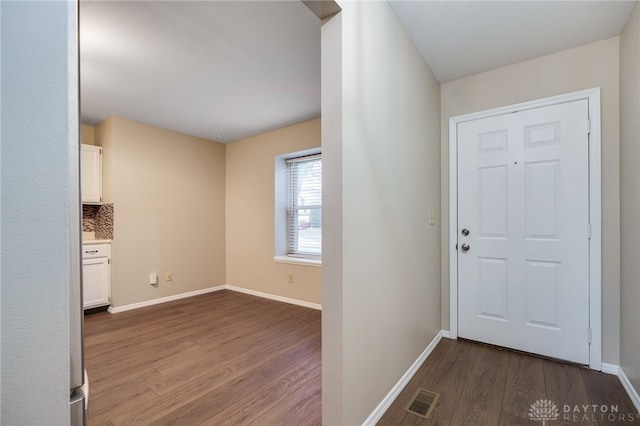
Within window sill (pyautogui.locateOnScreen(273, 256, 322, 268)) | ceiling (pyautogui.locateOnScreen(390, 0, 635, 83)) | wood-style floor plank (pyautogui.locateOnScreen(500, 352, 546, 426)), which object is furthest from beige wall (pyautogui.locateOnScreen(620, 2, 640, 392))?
window sill (pyautogui.locateOnScreen(273, 256, 322, 268))

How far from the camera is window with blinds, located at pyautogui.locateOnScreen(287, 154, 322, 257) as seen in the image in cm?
412

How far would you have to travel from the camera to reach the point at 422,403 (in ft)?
5.79

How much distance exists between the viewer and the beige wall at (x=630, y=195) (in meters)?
1.74

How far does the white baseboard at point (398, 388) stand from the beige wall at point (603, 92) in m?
1.22

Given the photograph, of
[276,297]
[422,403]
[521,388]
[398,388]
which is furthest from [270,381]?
[276,297]

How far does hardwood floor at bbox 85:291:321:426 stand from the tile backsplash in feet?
3.36

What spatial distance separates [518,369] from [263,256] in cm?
327

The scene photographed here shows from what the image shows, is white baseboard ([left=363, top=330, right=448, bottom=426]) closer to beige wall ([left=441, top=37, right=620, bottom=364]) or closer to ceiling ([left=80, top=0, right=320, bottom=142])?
beige wall ([left=441, top=37, right=620, bottom=364])

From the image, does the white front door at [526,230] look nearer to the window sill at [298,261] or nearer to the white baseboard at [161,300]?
the window sill at [298,261]

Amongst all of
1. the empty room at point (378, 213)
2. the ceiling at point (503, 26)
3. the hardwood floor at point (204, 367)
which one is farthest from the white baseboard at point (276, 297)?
the ceiling at point (503, 26)

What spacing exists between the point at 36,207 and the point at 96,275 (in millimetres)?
3893

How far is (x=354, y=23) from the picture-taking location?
57.9 inches

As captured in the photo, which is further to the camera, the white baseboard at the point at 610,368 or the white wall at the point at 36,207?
the white baseboard at the point at 610,368

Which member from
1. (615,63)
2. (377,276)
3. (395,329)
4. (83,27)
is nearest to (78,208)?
(377,276)
